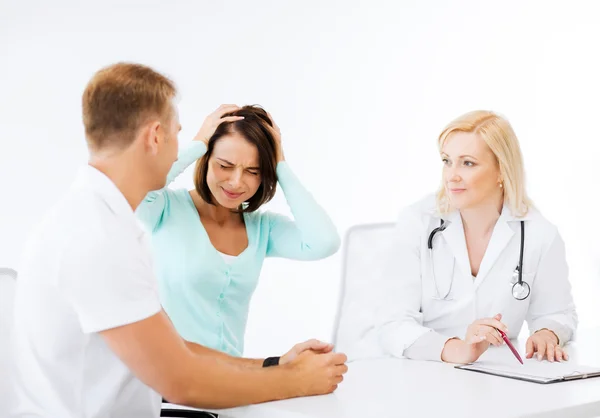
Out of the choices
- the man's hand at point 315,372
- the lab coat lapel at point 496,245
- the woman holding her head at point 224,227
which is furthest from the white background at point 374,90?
the man's hand at point 315,372

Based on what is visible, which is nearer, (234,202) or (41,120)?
(234,202)

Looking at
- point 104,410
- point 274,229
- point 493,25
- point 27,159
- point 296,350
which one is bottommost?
point 104,410

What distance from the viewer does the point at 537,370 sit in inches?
74.1

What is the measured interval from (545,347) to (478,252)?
1.42ft

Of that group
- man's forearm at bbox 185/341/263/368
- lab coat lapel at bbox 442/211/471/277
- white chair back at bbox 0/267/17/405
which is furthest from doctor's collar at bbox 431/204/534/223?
white chair back at bbox 0/267/17/405

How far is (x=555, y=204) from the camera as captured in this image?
4.38 metres

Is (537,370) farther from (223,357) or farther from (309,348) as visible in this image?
(223,357)

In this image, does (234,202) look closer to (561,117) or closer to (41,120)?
(41,120)

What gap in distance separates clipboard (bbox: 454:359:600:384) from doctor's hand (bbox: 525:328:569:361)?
4 centimetres

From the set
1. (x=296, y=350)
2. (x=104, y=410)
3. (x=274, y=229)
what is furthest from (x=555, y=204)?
(x=104, y=410)

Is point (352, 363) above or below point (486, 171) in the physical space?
below

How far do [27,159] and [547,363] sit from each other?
7.79 ft

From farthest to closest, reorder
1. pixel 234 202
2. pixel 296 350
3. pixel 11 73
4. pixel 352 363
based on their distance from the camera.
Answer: pixel 11 73 < pixel 234 202 < pixel 352 363 < pixel 296 350

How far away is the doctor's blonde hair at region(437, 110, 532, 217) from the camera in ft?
8.07
